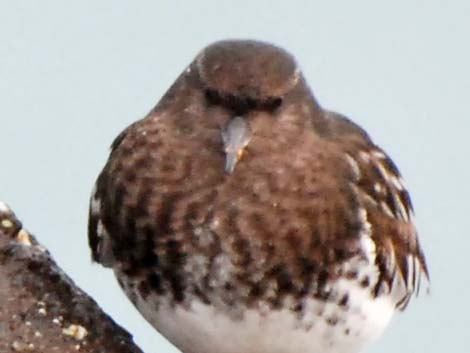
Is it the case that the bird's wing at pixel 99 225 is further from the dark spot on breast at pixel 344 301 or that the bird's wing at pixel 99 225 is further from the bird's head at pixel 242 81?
the dark spot on breast at pixel 344 301

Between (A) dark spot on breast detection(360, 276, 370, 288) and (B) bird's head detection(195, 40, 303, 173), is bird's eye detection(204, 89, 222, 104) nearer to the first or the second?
(B) bird's head detection(195, 40, 303, 173)

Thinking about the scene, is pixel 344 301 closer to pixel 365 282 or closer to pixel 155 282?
pixel 365 282

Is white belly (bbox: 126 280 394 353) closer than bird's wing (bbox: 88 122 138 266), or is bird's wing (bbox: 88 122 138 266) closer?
white belly (bbox: 126 280 394 353)

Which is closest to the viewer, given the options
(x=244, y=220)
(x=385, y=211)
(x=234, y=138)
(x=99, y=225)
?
(x=234, y=138)

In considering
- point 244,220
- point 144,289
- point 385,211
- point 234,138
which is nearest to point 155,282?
point 144,289

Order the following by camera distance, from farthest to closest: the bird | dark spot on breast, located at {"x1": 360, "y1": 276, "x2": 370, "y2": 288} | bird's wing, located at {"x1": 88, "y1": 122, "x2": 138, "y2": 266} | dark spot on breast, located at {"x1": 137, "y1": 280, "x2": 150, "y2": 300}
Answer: bird's wing, located at {"x1": 88, "y1": 122, "x2": 138, "y2": 266}, dark spot on breast, located at {"x1": 360, "y1": 276, "x2": 370, "y2": 288}, dark spot on breast, located at {"x1": 137, "y1": 280, "x2": 150, "y2": 300}, the bird

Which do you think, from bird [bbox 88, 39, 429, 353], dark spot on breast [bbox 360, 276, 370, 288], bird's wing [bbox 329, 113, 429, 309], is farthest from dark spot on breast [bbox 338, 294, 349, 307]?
bird's wing [bbox 329, 113, 429, 309]

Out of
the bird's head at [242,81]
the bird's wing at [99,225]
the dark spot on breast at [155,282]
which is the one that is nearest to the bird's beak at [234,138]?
the bird's head at [242,81]

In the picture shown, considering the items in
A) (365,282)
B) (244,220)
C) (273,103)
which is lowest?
(365,282)
